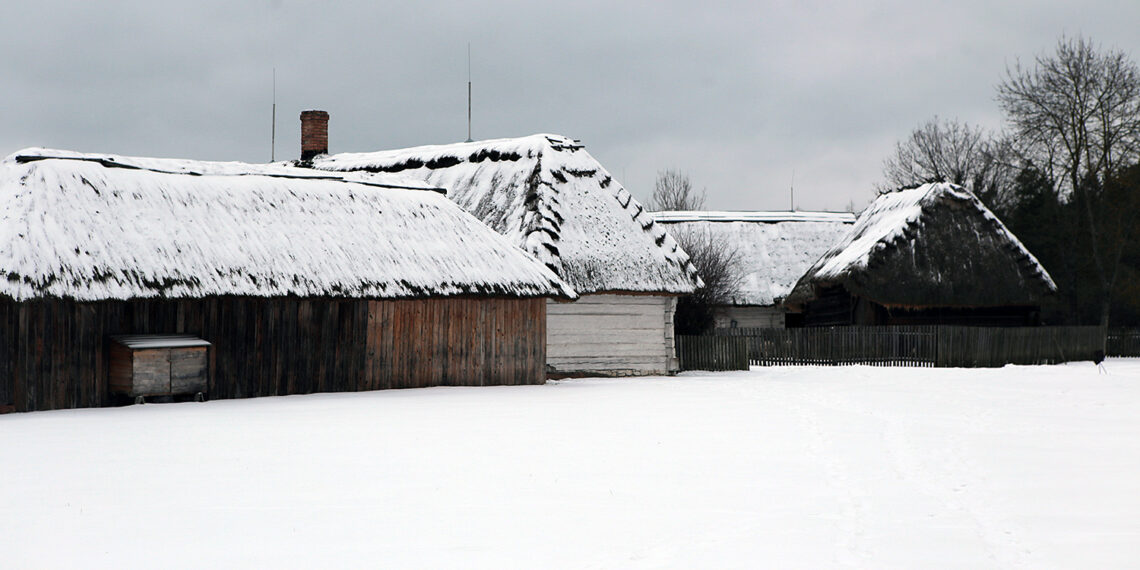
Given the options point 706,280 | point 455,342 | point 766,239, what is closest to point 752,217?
point 766,239

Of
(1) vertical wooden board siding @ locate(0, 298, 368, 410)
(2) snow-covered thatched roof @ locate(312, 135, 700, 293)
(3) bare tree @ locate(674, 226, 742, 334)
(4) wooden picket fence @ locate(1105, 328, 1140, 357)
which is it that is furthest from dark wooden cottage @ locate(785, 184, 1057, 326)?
(1) vertical wooden board siding @ locate(0, 298, 368, 410)

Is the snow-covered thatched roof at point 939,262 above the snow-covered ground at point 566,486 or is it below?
above

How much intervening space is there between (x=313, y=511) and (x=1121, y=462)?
7791mm

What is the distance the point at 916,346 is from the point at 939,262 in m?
3.82

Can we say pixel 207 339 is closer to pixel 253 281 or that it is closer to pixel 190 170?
pixel 253 281

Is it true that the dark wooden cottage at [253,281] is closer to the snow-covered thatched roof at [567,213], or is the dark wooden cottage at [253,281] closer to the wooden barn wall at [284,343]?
the wooden barn wall at [284,343]

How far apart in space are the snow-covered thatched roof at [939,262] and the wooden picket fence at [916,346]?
4.82ft

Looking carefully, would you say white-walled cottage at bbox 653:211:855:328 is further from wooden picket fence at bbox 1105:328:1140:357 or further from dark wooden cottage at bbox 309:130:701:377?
dark wooden cottage at bbox 309:130:701:377

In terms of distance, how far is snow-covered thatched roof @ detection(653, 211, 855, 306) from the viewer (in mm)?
40906

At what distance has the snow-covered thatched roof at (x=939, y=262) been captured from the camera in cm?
3241

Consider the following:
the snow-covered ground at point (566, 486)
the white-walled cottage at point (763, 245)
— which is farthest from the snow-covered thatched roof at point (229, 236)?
the white-walled cottage at point (763, 245)

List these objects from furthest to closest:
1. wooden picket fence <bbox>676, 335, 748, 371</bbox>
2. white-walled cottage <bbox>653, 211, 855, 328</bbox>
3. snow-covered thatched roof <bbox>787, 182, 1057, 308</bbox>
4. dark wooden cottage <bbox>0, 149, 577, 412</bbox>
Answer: white-walled cottage <bbox>653, 211, 855, 328</bbox>
snow-covered thatched roof <bbox>787, 182, 1057, 308</bbox>
wooden picket fence <bbox>676, 335, 748, 371</bbox>
dark wooden cottage <bbox>0, 149, 577, 412</bbox>

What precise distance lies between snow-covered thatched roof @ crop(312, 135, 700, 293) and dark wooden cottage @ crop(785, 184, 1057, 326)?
795cm

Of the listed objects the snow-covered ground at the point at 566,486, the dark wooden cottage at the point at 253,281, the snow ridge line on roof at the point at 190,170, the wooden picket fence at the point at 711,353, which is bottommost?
the snow-covered ground at the point at 566,486
